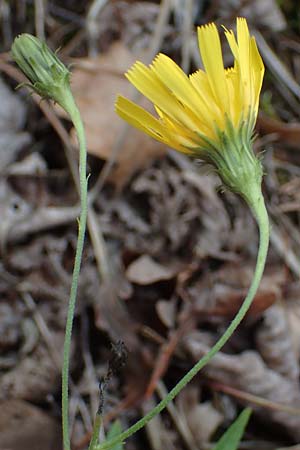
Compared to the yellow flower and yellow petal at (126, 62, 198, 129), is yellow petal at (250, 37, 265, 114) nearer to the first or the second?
the yellow flower

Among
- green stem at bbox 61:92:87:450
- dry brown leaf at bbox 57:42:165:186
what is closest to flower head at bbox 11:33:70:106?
green stem at bbox 61:92:87:450

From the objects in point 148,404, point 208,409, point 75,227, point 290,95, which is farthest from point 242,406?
point 290,95

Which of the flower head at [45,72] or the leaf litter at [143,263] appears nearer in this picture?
the flower head at [45,72]

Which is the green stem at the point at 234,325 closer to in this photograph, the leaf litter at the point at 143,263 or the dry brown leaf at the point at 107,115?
the leaf litter at the point at 143,263

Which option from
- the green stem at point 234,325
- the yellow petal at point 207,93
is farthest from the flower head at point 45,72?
the green stem at point 234,325

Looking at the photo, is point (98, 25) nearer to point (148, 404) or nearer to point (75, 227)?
point (75, 227)

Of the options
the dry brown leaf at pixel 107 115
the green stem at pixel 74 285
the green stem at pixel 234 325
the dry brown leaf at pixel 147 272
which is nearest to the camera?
the green stem at pixel 234 325
